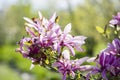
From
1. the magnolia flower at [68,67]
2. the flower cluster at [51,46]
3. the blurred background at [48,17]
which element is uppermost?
the blurred background at [48,17]

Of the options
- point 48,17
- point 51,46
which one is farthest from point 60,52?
point 48,17

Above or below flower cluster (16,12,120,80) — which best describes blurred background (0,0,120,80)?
above

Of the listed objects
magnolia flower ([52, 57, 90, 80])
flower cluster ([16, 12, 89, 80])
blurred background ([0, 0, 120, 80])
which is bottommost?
magnolia flower ([52, 57, 90, 80])

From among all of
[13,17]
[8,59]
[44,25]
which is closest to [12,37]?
[13,17]

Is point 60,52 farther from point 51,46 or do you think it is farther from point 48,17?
point 48,17

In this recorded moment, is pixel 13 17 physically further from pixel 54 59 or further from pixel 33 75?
pixel 54 59

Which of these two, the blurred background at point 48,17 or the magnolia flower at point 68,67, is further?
the blurred background at point 48,17

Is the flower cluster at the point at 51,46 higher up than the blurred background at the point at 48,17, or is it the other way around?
the blurred background at the point at 48,17
